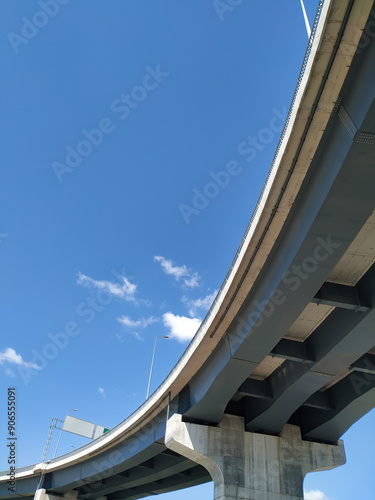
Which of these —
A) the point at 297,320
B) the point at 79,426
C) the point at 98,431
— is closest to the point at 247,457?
the point at 297,320

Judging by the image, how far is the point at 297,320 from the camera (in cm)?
1294

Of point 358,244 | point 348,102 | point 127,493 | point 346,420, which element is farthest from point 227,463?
point 127,493

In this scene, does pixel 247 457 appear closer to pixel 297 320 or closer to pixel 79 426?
pixel 297 320

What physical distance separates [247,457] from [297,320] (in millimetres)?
6870

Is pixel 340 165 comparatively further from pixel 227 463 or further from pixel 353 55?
pixel 227 463

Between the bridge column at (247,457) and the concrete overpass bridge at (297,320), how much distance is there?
43 mm

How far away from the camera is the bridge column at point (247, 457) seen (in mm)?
15406

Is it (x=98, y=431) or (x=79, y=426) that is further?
(x=98, y=431)

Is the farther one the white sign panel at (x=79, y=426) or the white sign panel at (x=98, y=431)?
the white sign panel at (x=98, y=431)

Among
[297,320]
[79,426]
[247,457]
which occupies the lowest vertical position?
[247,457]

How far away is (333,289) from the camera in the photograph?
10.8m

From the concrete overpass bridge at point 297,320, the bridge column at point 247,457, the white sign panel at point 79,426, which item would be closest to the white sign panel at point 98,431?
the white sign panel at point 79,426

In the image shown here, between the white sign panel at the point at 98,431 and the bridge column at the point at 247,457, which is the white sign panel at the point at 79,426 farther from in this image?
the bridge column at the point at 247,457

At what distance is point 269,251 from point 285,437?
10.6m
